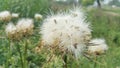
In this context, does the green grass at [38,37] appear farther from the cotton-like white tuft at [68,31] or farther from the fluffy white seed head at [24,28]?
the cotton-like white tuft at [68,31]

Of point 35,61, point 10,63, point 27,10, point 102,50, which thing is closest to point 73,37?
point 102,50

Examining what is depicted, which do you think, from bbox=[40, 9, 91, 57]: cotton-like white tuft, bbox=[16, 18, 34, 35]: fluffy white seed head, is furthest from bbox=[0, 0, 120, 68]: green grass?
bbox=[40, 9, 91, 57]: cotton-like white tuft

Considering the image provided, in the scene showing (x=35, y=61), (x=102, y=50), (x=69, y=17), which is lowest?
(x=35, y=61)

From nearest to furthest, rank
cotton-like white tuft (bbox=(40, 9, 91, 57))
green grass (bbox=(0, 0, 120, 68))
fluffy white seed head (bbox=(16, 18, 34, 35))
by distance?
1. cotton-like white tuft (bbox=(40, 9, 91, 57))
2. fluffy white seed head (bbox=(16, 18, 34, 35))
3. green grass (bbox=(0, 0, 120, 68))

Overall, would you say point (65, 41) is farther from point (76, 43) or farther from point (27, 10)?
point (27, 10)

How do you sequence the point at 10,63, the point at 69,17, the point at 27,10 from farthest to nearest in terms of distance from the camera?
the point at 27,10
the point at 10,63
the point at 69,17

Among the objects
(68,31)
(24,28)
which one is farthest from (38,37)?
(68,31)

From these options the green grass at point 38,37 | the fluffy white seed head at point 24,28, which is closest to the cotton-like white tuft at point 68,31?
the fluffy white seed head at point 24,28

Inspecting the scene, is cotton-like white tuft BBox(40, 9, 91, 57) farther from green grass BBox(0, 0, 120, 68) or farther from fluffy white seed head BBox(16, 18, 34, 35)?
green grass BBox(0, 0, 120, 68)
